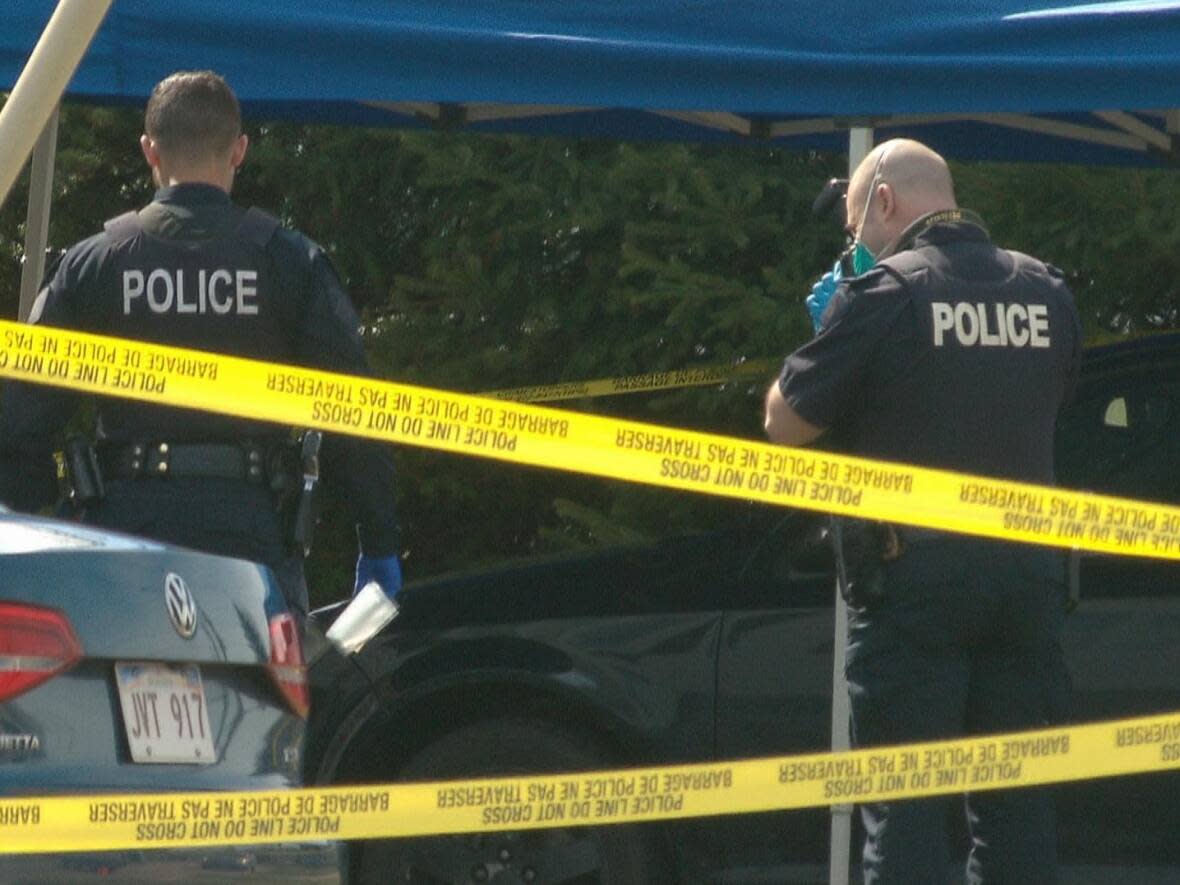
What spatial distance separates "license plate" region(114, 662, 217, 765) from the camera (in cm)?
377

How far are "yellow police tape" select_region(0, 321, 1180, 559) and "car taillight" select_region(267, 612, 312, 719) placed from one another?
363mm

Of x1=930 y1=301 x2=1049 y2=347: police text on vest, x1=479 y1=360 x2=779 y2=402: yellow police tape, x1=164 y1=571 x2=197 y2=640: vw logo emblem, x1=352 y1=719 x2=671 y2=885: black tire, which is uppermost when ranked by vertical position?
x1=479 y1=360 x2=779 y2=402: yellow police tape

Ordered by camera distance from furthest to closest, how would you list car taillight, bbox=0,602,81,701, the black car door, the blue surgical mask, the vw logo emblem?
the black car door → the blue surgical mask → the vw logo emblem → car taillight, bbox=0,602,81,701

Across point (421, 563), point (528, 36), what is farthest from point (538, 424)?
point (421, 563)

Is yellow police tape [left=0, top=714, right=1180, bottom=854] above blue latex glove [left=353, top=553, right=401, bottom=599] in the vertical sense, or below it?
below

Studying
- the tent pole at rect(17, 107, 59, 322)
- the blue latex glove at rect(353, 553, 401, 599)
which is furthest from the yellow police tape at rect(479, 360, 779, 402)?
the blue latex glove at rect(353, 553, 401, 599)

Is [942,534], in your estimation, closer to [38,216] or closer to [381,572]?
[381,572]

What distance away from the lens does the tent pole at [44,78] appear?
3654 mm

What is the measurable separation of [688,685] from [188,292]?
1.73 metres

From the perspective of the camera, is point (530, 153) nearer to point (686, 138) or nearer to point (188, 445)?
point (686, 138)

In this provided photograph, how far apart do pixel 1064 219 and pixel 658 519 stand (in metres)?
1.75

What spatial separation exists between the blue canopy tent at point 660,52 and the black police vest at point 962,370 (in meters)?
0.61

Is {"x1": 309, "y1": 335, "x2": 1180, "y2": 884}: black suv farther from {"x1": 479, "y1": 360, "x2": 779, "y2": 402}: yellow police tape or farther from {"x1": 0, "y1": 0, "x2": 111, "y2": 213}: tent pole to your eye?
{"x1": 0, "y1": 0, "x2": 111, "y2": 213}: tent pole

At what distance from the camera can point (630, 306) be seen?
8.16m
